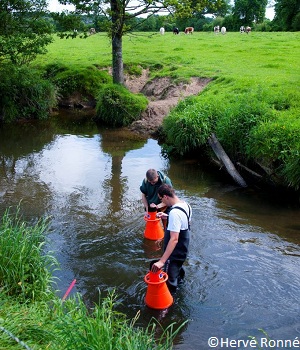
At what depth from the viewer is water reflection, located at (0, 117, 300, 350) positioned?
611 centimetres

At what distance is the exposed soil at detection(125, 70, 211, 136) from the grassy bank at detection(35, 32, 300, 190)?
481mm

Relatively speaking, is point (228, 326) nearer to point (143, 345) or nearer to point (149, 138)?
point (143, 345)

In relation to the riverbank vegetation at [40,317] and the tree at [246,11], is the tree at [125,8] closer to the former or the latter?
the riverbank vegetation at [40,317]

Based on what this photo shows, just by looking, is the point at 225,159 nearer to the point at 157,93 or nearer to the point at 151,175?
the point at 151,175

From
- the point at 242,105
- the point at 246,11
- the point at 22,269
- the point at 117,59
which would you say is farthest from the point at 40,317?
the point at 246,11

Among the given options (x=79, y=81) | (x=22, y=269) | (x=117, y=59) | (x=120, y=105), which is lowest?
(x=22, y=269)

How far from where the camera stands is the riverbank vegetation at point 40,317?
3.97 meters

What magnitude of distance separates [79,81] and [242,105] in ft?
32.3

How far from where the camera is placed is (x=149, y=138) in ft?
51.7

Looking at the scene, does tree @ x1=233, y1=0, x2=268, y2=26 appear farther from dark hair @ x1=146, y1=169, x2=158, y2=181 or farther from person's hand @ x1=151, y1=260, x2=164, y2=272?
person's hand @ x1=151, y1=260, x2=164, y2=272

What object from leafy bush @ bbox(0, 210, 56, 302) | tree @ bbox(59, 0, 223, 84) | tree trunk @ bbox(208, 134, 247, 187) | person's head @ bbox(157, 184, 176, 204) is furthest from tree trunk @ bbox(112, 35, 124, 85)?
leafy bush @ bbox(0, 210, 56, 302)

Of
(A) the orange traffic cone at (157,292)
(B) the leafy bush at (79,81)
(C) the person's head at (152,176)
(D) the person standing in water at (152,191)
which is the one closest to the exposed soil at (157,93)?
(B) the leafy bush at (79,81)

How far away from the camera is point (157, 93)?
739 inches

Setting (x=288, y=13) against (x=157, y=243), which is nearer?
(x=157, y=243)
